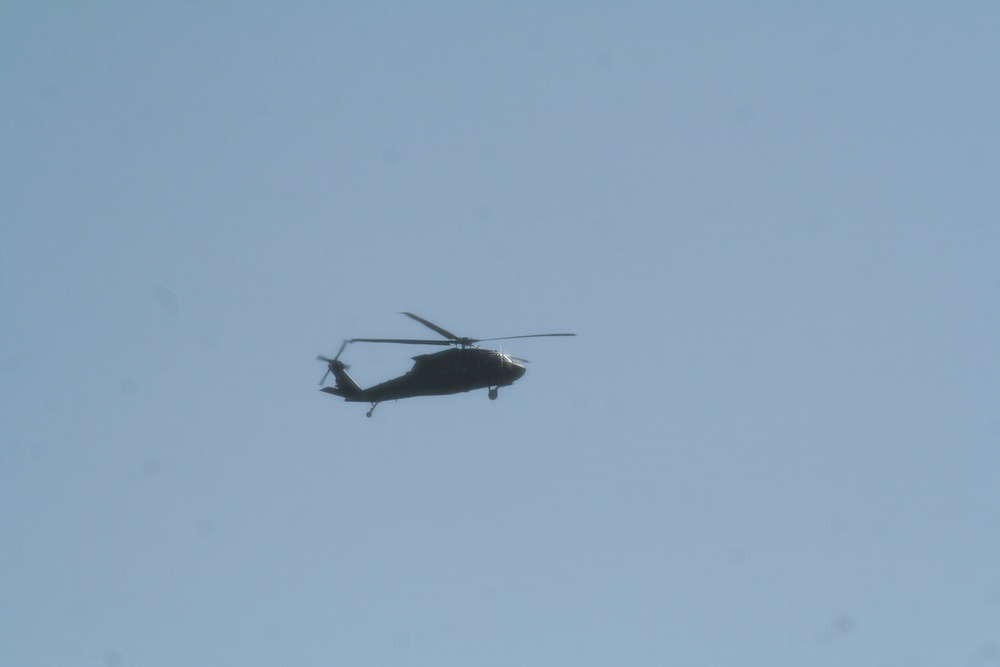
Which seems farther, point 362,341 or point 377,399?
point 377,399

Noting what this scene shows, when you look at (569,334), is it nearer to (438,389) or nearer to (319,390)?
(438,389)

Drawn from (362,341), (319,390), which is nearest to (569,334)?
(362,341)

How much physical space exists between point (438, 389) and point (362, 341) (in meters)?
5.35

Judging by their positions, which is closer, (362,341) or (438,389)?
(362,341)

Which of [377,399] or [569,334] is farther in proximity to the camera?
[377,399]

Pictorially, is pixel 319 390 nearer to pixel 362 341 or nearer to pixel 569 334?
pixel 362 341

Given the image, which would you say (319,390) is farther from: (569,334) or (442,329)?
(569,334)

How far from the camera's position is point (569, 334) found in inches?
2308

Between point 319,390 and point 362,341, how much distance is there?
27.6 feet

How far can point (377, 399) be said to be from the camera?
64188 mm

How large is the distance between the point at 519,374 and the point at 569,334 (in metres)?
3.91

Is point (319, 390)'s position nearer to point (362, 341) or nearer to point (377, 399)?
point (377, 399)

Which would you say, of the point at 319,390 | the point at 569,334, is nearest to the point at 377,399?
the point at 319,390

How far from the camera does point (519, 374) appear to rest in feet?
202
